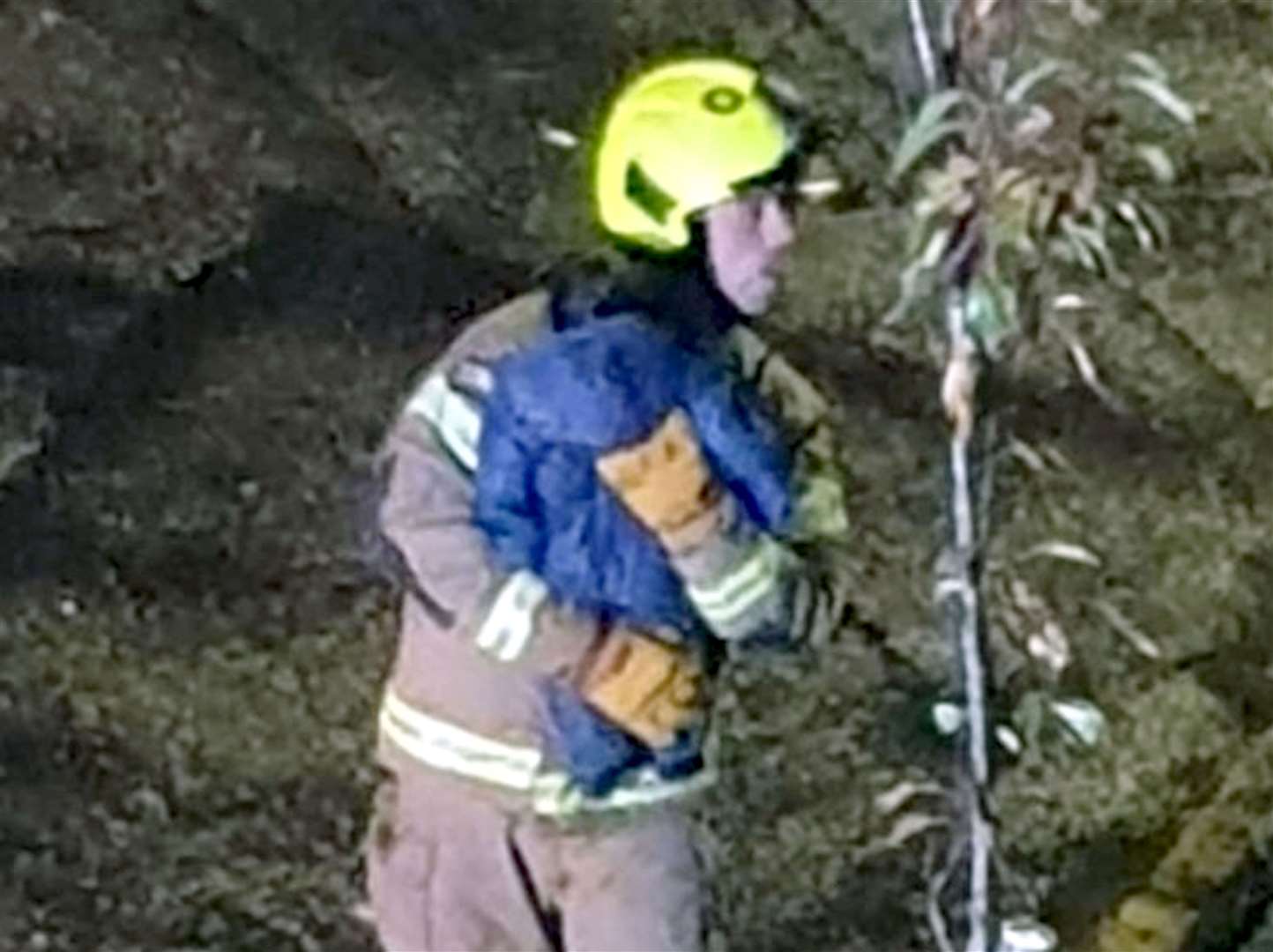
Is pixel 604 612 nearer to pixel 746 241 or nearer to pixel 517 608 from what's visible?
pixel 517 608

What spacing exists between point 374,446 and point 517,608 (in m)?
1.68

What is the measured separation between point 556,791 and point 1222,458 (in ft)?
5.95

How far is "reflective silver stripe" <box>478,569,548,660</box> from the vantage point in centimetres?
486

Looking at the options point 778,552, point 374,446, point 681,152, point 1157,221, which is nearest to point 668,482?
point 778,552

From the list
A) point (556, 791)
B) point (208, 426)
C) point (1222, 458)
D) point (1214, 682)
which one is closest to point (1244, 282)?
point (1222, 458)

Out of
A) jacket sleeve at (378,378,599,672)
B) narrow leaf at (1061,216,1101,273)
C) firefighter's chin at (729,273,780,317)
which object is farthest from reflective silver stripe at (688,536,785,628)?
narrow leaf at (1061,216,1101,273)

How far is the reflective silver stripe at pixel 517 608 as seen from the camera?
486 centimetres

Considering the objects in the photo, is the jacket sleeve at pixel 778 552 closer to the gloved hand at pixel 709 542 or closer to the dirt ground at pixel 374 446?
the gloved hand at pixel 709 542

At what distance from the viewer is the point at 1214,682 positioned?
6.18m

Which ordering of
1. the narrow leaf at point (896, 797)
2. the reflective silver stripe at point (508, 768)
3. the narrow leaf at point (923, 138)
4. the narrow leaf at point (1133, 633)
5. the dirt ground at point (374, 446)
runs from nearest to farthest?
the narrow leaf at point (923, 138) → the reflective silver stripe at point (508, 768) → the narrow leaf at point (896, 797) → the dirt ground at point (374, 446) → the narrow leaf at point (1133, 633)

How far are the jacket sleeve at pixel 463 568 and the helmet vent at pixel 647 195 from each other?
283 millimetres

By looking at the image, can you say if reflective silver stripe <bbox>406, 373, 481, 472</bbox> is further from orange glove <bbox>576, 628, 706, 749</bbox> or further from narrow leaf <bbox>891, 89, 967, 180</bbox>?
narrow leaf <bbox>891, 89, 967, 180</bbox>

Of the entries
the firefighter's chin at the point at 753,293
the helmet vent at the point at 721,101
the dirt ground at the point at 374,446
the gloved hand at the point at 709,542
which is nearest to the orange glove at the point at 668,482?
the gloved hand at the point at 709,542

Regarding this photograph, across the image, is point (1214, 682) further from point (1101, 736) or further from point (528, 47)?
point (528, 47)
